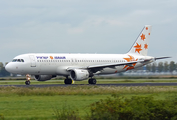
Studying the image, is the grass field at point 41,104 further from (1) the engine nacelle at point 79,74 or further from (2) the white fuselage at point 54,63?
(2) the white fuselage at point 54,63

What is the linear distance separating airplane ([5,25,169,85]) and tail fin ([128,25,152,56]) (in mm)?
1380

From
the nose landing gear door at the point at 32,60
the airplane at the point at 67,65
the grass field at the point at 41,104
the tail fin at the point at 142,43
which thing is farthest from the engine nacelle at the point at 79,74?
the tail fin at the point at 142,43

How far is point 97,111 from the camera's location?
39.2 ft

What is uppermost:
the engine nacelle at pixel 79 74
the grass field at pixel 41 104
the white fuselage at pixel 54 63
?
the white fuselage at pixel 54 63

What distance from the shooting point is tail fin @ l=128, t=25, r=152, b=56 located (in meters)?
49.3

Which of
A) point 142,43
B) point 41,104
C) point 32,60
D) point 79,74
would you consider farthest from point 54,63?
point 41,104

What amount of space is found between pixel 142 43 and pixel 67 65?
47.5 ft

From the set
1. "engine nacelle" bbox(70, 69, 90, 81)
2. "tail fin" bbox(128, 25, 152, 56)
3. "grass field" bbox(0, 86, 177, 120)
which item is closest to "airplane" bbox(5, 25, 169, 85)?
"engine nacelle" bbox(70, 69, 90, 81)

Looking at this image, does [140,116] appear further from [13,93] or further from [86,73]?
[86,73]

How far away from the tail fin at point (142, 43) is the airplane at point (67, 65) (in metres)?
1.38

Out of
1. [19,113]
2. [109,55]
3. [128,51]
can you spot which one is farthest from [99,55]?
[19,113]

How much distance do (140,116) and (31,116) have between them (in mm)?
5011

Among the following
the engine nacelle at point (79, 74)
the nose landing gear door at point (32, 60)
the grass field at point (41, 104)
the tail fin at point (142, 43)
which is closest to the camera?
the grass field at point (41, 104)

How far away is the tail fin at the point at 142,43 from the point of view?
4931cm
